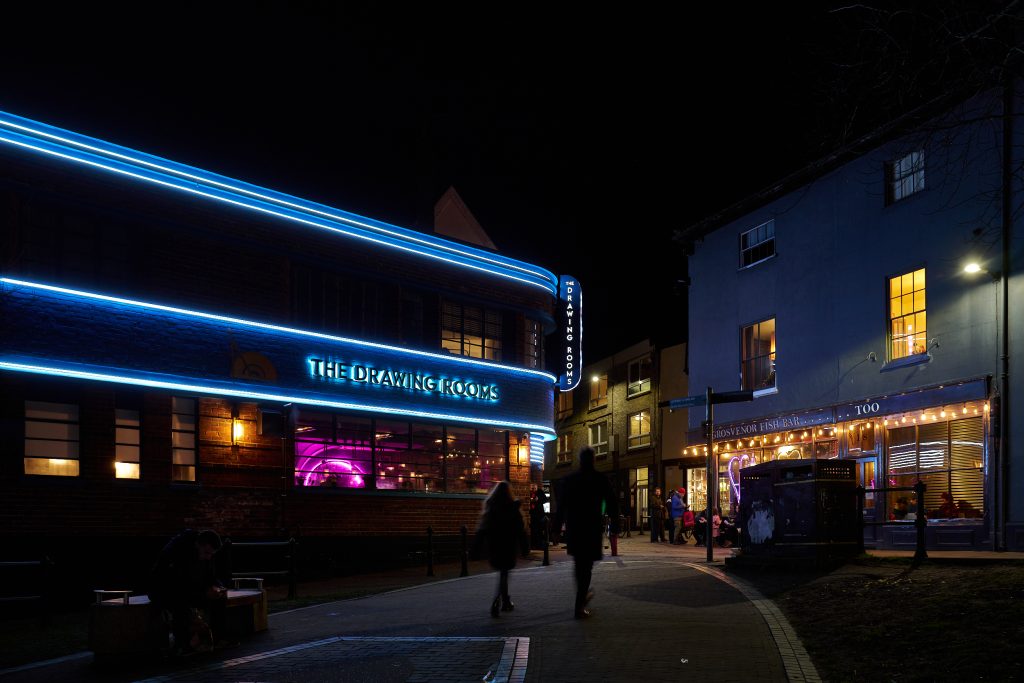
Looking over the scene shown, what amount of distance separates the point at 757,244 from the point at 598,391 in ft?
77.1

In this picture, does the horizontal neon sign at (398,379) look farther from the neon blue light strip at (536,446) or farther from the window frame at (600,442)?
the window frame at (600,442)

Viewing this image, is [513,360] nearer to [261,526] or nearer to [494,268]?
[494,268]

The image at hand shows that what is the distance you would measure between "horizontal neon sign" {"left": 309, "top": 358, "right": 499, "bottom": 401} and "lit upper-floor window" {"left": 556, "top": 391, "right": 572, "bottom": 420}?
28164mm

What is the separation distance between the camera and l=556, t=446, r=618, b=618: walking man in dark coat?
10.9m

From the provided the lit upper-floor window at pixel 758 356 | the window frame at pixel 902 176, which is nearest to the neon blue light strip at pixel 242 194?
the lit upper-floor window at pixel 758 356

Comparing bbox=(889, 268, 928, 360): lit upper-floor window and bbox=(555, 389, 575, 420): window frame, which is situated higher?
bbox=(889, 268, 928, 360): lit upper-floor window

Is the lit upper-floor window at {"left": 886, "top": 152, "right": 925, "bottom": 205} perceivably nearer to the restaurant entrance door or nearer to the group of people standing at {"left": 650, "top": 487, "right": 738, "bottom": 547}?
the restaurant entrance door

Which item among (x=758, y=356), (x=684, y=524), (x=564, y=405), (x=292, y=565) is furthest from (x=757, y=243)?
(x=564, y=405)

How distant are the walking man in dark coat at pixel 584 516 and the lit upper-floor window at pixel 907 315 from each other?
1137 cm

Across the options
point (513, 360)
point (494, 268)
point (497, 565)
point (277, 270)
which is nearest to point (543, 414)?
point (513, 360)

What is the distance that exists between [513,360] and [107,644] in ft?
55.7

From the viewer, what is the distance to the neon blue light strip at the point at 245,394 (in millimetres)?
17087

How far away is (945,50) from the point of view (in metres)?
9.03

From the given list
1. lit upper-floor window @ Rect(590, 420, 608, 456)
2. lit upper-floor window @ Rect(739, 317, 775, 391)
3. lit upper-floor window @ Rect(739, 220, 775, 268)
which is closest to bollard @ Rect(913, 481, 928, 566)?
lit upper-floor window @ Rect(739, 317, 775, 391)
